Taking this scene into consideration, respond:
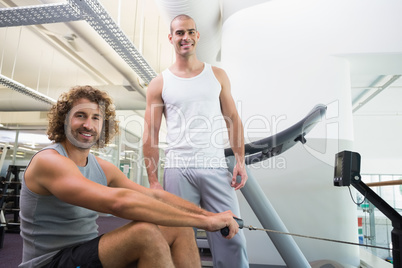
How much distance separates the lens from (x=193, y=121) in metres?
1.43

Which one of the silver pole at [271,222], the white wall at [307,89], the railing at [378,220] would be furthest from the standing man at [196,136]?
the white wall at [307,89]

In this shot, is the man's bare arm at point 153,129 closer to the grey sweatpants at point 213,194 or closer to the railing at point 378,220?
the grey sweatpants at point 213,194

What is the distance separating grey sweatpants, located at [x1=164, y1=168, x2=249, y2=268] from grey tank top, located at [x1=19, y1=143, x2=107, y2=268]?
469 millimetres

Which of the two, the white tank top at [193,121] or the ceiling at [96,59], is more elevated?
the ceiling at [96,59]

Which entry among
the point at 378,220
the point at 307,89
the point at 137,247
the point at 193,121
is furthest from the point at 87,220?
the point at 378,220

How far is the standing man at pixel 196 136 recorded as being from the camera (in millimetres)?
1369

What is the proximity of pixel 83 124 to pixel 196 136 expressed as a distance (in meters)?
0.51

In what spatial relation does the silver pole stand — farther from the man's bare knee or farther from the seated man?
the man's bare knee

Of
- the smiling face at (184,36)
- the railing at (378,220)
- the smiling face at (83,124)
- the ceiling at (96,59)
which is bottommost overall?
the railing at (378,220)

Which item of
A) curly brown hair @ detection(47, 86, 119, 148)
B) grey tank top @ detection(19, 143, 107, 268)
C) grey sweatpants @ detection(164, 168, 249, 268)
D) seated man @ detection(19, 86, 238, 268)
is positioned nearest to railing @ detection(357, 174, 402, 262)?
grey sweatpants @ detection(164, 168, 249, 268)

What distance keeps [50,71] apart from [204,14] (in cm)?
409

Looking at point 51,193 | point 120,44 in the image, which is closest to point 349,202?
point 51,193

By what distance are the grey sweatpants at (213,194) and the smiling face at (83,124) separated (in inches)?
15.5

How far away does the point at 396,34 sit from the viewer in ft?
8.25
